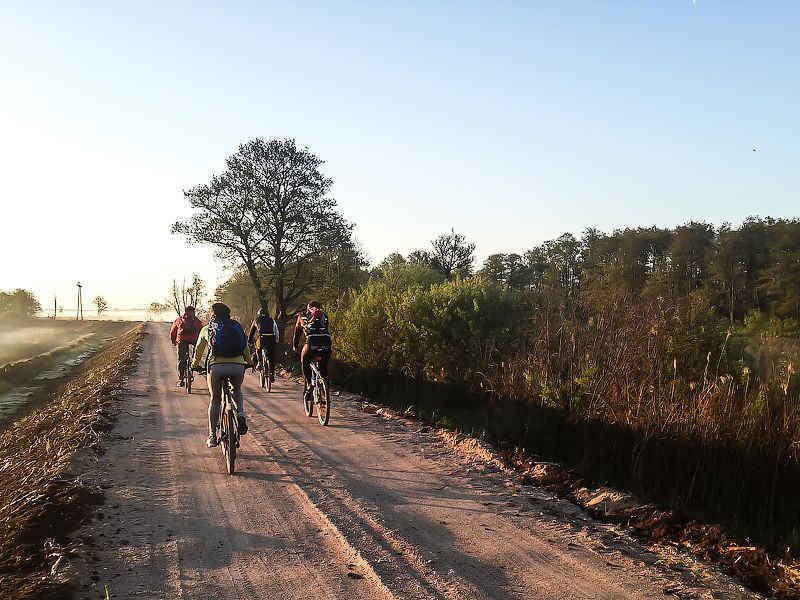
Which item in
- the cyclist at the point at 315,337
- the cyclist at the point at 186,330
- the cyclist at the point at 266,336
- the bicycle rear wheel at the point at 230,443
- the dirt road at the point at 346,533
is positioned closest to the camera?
the dirt road at the point at 346,533

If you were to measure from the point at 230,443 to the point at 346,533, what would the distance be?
294cm

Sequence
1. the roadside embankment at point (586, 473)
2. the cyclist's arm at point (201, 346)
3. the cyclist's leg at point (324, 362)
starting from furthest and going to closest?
the cyclist's leg at point (324, 362) < the cyclist's arm at point (201, 346) < the roadside embankment at point (586, 473)

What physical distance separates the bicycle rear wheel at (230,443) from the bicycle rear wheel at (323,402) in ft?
11.5

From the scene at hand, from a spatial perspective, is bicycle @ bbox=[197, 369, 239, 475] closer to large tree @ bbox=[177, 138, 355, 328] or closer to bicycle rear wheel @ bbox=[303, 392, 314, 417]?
bicycle rear wheel @ bbox=[303, 392, 314, 417]

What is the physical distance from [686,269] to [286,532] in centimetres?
5671

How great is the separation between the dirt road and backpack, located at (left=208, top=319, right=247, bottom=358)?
5.42 ft

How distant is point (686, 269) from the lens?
55469 mm

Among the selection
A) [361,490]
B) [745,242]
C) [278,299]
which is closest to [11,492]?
[361,490]

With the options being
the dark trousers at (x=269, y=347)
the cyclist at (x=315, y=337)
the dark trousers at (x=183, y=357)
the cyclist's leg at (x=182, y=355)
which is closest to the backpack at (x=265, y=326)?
the dark trousers at (x=269, y=347)

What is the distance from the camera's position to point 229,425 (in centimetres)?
837

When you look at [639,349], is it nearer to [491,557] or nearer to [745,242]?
[491,557]

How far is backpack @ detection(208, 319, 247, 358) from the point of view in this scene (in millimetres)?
8414

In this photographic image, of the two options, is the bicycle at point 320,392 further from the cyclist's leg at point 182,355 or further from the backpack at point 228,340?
the cyclist's leg at point 182,355

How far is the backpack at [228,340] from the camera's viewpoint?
8.41 meters
